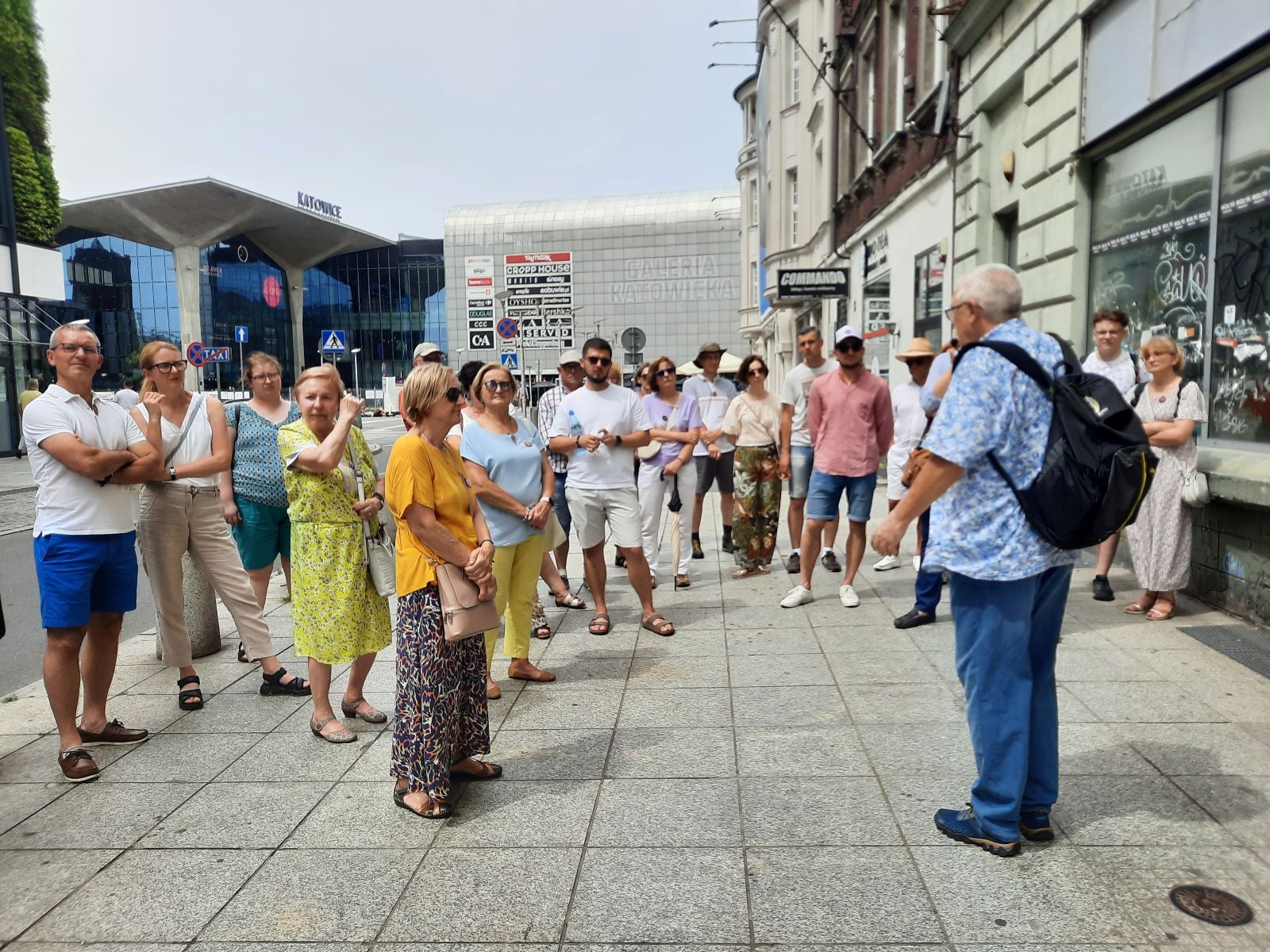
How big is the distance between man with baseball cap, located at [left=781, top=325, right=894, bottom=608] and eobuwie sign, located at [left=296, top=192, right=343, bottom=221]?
248ft

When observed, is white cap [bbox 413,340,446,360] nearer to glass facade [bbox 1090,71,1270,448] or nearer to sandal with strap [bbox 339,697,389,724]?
sandal with strap [bbox 339,697,389,724]

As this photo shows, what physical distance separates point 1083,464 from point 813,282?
52.3ft

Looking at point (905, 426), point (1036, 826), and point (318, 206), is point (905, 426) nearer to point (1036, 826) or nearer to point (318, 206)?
point (1036, 826)

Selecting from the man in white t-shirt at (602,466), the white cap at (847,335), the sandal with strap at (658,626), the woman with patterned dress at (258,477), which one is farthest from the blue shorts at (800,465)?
the woman with patterned dress at (258,477)

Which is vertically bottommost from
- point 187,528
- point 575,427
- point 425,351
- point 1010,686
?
point 1010,686

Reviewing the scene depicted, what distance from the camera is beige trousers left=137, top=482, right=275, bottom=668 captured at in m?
4.89

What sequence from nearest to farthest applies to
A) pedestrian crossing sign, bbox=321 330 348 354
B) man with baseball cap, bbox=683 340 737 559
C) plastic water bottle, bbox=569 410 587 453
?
1. plastic water bottle, bbox=569 410 587 453
2. man with baseball cap, bbox=683 340 737 559
3. pedestrian crossing sign, bbox=321 330 348 354

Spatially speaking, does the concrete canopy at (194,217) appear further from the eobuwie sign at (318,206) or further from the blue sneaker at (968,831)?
the blue sneaker at (968,831)

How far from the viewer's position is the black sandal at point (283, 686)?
501 centimetres

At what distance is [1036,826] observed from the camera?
123 inches

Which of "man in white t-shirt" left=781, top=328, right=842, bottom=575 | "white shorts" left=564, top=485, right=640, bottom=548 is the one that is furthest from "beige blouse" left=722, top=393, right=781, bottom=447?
"white shorts" left=564, top=485, right=640, bottom=548

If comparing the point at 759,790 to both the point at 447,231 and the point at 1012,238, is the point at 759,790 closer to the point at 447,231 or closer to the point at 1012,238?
the point at 1012,238

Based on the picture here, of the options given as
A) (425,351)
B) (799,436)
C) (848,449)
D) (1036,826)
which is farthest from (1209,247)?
(425,351)

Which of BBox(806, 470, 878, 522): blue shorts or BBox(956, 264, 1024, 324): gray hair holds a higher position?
BBox(956, 264, 1024, 324): gray hair
